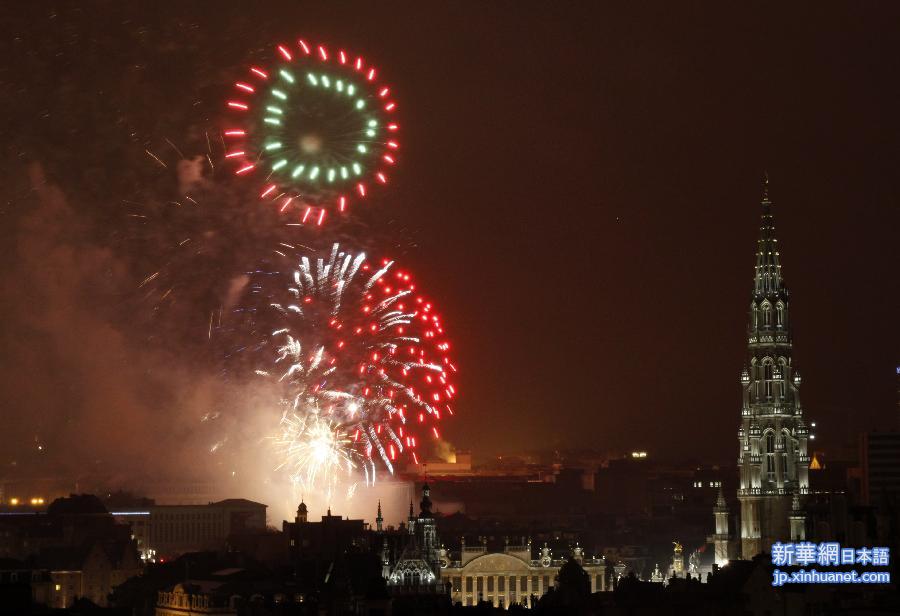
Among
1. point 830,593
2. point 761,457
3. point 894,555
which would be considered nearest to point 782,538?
point 761,457

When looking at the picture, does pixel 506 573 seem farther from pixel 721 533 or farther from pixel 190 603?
pixel 190 603

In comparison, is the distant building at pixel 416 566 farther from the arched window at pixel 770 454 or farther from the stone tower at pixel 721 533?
the arched window at pixel 770 454

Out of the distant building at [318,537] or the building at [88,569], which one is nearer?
the building at [88,569]

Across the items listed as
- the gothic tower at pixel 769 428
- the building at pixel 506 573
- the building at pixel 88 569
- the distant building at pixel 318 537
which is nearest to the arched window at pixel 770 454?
the gothic tower at pixel 769 428

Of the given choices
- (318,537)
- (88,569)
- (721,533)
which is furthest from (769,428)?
(88,569)

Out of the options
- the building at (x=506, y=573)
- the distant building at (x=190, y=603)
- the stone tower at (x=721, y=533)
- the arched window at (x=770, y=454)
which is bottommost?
the distant building at (x=190, y=603)

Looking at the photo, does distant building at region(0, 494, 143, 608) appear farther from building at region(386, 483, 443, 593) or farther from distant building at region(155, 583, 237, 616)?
building at region(386, 483, 443, 593)
